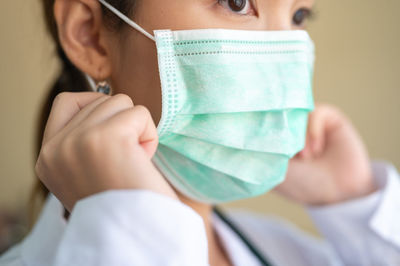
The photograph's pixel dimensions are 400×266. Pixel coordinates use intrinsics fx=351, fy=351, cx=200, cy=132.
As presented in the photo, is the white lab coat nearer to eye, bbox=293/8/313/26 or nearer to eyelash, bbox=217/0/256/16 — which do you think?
eyelash, bbox=217/0/256/16

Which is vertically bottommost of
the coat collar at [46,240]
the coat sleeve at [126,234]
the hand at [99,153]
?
the coat collar at [46,240]

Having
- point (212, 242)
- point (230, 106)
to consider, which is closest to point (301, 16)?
point (230, 106)

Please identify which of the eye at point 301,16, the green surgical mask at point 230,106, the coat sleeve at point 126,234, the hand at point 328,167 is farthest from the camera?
the hand at point 328,167

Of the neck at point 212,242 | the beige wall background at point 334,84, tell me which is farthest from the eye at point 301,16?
the beige wall background at point 334,84

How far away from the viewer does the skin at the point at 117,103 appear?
562mm

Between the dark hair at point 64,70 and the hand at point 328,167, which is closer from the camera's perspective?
the dark hair at point 64,70

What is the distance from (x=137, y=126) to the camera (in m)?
0.60

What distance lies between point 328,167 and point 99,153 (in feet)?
3.65

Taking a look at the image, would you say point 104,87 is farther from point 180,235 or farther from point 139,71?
point 180,235

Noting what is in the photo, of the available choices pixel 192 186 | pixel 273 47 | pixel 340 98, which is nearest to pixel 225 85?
pixel 273 47

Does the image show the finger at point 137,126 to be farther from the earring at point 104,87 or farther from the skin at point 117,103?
the earring at point 104,87

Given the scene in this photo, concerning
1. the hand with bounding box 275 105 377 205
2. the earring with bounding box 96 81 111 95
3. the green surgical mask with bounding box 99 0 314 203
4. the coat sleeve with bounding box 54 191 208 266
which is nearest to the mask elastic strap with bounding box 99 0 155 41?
the green surgical mask with bounding box 99 0 314 203

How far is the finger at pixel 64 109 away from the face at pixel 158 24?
0.41 ft

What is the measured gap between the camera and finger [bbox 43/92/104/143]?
2.08 feet
